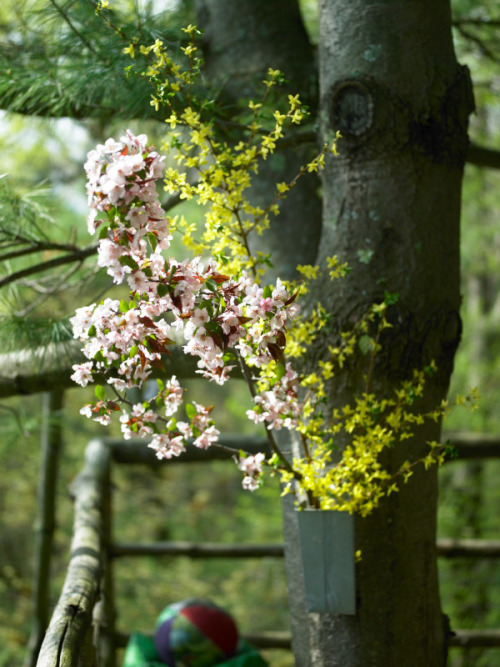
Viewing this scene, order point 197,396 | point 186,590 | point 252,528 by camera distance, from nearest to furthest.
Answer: point 186,590, point 252,528, point 197,396

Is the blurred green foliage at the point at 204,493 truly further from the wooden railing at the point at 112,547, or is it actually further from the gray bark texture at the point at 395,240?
the gray bark texture at the point at 395,240

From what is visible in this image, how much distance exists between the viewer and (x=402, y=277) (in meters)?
1.43

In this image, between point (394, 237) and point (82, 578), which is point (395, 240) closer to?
point (394, 237)

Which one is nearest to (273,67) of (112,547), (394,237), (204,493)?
(394,237)

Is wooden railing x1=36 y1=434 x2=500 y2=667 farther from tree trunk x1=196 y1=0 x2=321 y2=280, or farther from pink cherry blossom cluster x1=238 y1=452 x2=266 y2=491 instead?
tree trunk x1=196 y1=0 x2=321 y2=280

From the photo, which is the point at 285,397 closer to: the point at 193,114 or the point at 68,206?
the point at 193,114

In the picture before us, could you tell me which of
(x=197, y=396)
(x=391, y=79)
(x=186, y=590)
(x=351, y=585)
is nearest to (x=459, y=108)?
(x=391, y=79)

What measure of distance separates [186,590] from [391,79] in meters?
4.88

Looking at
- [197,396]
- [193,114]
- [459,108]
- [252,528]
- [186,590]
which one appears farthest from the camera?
[197,396]

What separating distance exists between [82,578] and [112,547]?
3.27 feet

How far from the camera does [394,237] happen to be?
56.7 inches

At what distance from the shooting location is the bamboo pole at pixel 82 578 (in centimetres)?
120

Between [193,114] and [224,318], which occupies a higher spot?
[193,114]

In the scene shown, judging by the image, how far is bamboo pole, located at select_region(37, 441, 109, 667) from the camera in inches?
47.3
